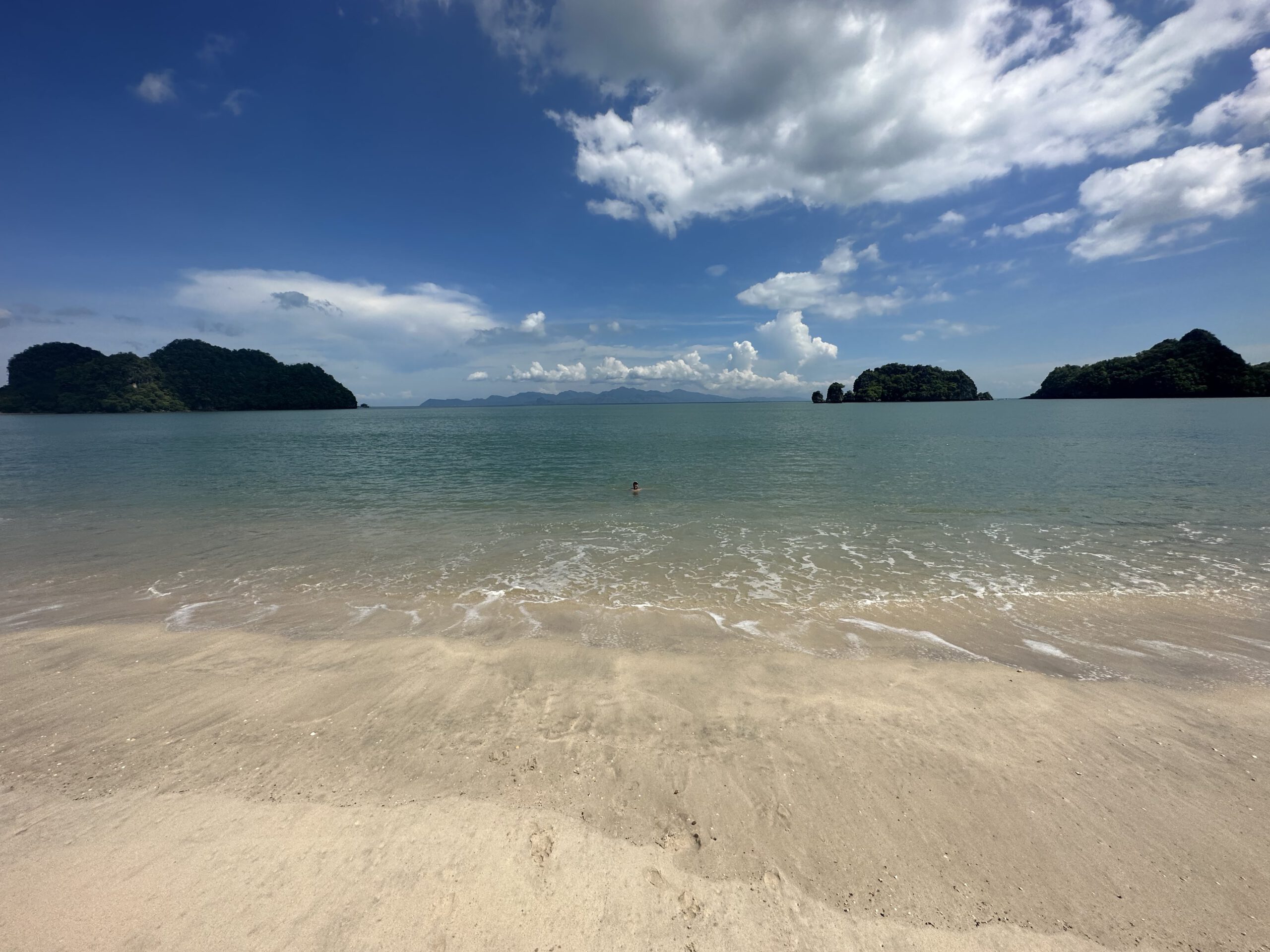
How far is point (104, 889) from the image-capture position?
4500 millimetres

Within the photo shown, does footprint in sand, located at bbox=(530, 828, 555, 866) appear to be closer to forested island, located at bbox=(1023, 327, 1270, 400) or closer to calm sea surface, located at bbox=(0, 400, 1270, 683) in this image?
calm sea surface, located at bbox=(0, 400, 1270, 683)

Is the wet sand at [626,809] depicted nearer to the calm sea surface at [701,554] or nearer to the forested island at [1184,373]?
the calm sea surface at [701,554]

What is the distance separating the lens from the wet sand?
4.29 meters

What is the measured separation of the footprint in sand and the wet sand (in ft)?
0.22

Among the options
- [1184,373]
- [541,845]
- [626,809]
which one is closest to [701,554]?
[626,809]

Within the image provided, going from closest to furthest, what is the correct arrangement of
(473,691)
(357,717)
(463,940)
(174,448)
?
(463,940), (357,717), (473,691), (174,448)

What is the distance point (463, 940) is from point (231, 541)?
1944cm

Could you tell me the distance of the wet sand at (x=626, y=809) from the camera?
4285 millimetres

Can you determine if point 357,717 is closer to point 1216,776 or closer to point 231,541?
point 1216,776

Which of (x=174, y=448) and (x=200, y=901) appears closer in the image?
(x=200, y=901)

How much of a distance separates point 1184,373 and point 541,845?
252896 mm

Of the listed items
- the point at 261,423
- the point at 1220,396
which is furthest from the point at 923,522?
the point at 1220,396

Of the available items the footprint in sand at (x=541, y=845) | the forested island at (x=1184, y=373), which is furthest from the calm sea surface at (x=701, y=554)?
the forested island at (x=1184, y=373)

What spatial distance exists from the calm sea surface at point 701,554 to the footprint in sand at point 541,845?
507 cm
